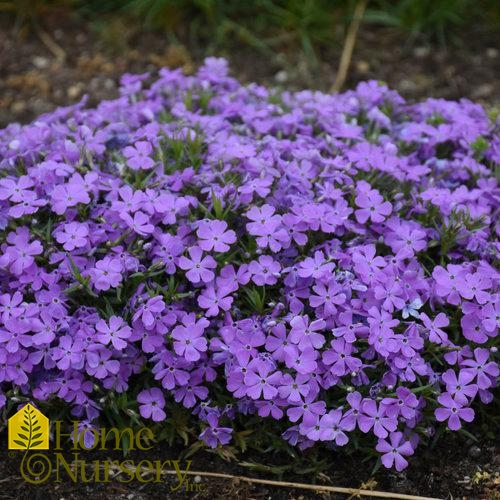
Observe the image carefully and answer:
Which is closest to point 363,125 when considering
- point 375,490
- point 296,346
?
point 296,346

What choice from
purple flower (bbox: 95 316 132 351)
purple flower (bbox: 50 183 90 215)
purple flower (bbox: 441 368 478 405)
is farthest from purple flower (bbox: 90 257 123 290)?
purple flower (bbox: 441 368 478 405)

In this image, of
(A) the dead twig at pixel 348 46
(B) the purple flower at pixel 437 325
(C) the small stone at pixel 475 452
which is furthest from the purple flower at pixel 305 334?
(A) the dead twig at pixel 348 46

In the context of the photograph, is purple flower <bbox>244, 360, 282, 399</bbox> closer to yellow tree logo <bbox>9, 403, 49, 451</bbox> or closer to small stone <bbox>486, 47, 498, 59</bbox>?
yellow tree logo <bbox>9, 403, 49, 451</bbox>

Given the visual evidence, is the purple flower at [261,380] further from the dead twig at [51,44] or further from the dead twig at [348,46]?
the dead twig at [51,44]

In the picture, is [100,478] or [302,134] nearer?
[100,478]

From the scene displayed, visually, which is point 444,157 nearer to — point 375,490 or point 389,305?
point 389,305

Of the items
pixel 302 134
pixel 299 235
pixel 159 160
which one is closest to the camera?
pixel 299 235

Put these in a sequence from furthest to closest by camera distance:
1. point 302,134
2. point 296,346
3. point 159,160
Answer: point 302,134, point 159,160, point 296,346
